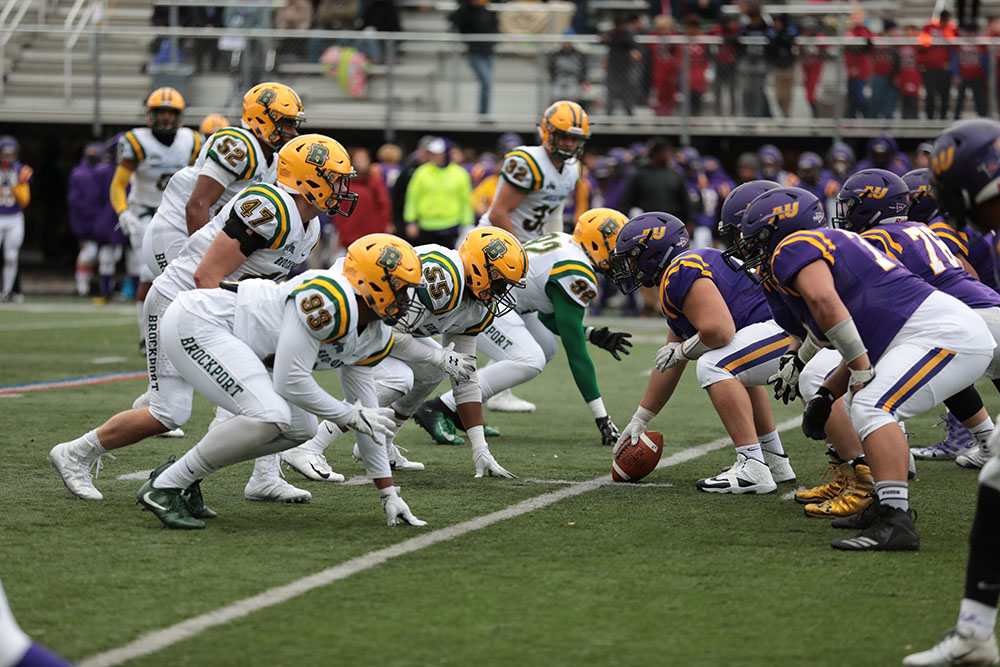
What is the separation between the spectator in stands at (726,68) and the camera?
1655 cm

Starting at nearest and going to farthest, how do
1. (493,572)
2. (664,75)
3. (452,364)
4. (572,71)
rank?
(493,572), (452,364), (664,75), (572,71)

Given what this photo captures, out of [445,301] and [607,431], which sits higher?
[445,301]

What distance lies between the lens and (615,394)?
32.6ft

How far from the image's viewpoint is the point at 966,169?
3957 millimetres

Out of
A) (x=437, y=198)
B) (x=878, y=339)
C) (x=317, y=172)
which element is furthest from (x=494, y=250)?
(x=437, y=198)

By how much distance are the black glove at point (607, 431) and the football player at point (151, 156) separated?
3.72m

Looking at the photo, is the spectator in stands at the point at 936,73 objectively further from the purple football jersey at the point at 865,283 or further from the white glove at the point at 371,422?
the white glove at the point at 371,422

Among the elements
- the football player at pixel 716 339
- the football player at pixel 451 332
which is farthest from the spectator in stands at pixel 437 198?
the football player at pixel 716 339

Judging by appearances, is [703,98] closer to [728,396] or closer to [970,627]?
[728,396]

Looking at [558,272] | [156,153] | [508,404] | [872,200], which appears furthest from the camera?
[156,153]

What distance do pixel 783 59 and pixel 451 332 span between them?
11.1m

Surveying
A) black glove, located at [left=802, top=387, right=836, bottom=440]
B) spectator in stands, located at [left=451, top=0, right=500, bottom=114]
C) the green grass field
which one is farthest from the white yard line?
spectator in stands, located at [left=451, top=0, right=500, bottom=114]

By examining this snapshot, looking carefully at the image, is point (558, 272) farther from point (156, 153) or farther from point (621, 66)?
point (621, 66)

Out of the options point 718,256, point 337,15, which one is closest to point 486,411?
point 718,256
